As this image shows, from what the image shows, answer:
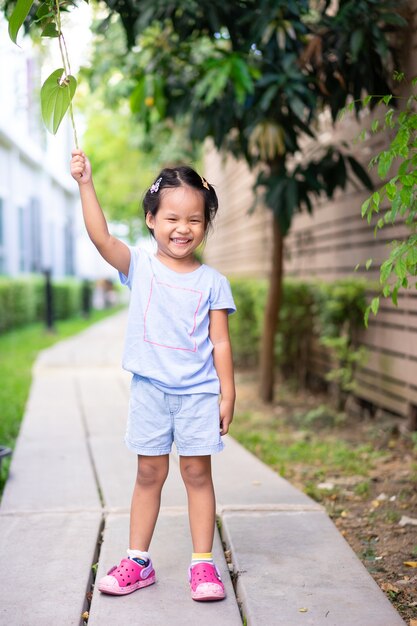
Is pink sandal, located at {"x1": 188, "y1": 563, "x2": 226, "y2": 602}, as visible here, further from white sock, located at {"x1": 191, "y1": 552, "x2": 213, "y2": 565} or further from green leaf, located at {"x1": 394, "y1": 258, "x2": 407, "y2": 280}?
green leaf, located at {"x1": 394, "y1": 258, "x2": 407, "y2": 280}

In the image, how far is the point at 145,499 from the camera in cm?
274

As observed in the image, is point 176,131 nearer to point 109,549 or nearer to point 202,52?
point 202,52

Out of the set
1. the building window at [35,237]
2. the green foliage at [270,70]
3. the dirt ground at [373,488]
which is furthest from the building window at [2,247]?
the green foliage at [270,70]

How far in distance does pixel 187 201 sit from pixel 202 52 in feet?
16.1

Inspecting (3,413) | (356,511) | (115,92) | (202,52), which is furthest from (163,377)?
(115,92)

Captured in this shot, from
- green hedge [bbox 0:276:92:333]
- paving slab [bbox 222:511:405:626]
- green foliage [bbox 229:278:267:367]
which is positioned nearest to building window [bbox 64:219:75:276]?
green hedge [bbox 0:276:92:333]

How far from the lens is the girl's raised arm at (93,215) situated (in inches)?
99.4

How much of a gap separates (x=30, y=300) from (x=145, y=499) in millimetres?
13637

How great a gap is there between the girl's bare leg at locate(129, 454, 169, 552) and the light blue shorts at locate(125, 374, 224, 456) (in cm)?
7

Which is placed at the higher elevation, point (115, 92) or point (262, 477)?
point (115, 92)

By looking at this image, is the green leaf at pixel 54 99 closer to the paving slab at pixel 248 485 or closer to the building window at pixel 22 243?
the paving slab at pixel 248 485

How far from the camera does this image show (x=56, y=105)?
2.45 metres

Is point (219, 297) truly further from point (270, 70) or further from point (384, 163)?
point (270, 70)

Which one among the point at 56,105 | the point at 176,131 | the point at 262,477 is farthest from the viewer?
the point at 176,131
